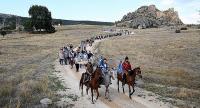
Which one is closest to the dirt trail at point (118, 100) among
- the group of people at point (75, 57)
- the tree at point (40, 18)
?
the group of people at point (75, 57)

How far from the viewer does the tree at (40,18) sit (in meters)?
147

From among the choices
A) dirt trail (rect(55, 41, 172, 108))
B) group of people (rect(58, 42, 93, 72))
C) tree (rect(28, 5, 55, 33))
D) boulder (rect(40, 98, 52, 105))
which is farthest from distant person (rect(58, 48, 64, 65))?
tree (rect(28, 5, 55, 33))

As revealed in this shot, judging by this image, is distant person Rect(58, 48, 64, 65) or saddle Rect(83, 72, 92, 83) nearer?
saddle Rect(83, 72, 92, 83)

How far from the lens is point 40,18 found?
149m

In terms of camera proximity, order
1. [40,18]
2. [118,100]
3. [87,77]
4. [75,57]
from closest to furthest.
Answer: [118,100]
[87,77]
[75,57]
[40,18]

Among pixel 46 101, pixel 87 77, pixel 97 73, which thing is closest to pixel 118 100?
pixel 97 73

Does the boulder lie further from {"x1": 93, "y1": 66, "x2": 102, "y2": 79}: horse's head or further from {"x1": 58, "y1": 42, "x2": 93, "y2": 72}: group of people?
{"x1": 58, "y1": 42, "x2": 93, "y2": 72}: group of people

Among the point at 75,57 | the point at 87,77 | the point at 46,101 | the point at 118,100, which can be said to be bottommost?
the point at 118,100

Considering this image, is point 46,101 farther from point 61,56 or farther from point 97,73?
point 61,56

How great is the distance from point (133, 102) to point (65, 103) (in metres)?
4.07

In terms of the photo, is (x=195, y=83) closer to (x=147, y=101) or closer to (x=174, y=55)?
(x=147, y=101)

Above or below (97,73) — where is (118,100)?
below

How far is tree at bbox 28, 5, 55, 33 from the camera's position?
147 meters

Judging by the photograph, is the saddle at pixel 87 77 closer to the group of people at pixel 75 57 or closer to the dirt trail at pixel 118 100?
the dirt trail at pixel 118 100
